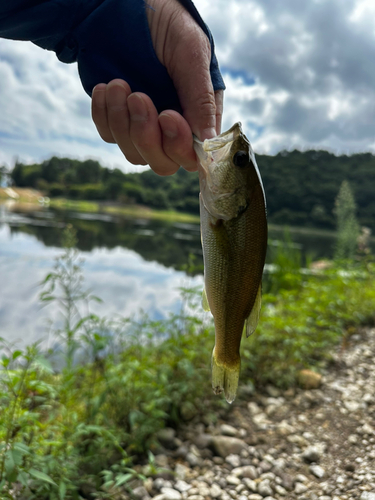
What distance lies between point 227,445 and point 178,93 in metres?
2.61

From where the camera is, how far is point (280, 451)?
9.30 ft

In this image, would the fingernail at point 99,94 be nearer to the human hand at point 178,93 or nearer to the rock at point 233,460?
the human hand at point 178,93

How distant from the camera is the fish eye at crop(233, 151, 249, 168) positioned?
1.41 m

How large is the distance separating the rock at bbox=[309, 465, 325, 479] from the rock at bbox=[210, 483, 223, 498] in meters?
0.68

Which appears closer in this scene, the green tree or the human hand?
the human hand

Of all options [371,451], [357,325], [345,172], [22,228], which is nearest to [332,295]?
[357,325]

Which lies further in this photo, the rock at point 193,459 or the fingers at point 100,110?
the rock at point 193,459

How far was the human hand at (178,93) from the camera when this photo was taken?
62.5 inches

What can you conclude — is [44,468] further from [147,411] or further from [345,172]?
[345,172]

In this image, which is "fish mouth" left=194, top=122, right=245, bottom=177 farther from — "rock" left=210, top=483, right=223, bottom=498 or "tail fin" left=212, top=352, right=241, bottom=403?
"rock" left=210, top=483, right=223, bottom=498

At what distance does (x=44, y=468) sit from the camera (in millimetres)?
1958

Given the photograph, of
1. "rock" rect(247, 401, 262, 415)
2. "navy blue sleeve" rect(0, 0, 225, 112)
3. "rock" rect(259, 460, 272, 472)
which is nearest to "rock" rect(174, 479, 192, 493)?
"rock" rect(259, 460, 272, 472)

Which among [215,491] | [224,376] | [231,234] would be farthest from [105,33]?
[215,491]

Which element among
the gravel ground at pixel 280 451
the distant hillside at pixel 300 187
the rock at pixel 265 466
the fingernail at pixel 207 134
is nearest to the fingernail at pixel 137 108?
the fingernail at pixel 207 134
